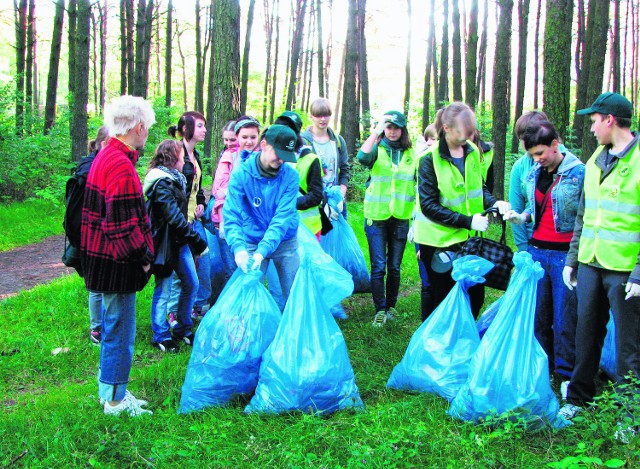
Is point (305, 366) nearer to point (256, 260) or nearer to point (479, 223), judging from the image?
point (256, 260)

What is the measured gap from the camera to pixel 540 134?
361 centimetres

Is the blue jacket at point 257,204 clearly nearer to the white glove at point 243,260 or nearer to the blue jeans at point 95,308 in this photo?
the white glove at point 243,260

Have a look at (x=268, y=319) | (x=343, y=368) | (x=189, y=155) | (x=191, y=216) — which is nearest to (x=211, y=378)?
(x=268, y=319)

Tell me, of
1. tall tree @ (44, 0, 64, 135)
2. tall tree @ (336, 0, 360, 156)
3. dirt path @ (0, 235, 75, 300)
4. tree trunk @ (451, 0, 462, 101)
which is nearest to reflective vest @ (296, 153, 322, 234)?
dirt path @ (0, 235, 75, 300)

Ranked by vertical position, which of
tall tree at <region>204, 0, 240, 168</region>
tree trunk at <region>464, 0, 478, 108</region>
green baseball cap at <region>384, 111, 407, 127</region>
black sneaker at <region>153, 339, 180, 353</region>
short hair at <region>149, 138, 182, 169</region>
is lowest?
black sneaker at <region>153, 339, 180, 353</region>

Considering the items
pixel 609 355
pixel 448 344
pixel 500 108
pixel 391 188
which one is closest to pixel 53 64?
pixel 500 108

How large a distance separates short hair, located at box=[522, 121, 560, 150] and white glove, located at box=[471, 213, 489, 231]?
1.79ft

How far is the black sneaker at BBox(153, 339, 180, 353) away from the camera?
15.0 ft

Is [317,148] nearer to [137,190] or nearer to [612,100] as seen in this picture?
[137,190]

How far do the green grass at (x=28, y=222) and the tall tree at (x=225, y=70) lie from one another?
14.1 ft

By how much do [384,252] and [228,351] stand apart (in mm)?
2256

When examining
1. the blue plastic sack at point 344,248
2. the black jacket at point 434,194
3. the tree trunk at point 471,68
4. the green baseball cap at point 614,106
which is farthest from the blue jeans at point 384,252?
the tree trunk at point 471,68

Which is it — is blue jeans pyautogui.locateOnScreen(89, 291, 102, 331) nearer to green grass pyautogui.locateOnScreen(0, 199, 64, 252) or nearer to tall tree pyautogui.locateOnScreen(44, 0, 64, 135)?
green grass pyautogui.locateOnScreen(0, 199, 64, 252)

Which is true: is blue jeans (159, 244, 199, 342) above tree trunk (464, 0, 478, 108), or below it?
below
